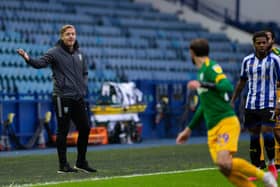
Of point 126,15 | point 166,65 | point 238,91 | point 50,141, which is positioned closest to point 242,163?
point 238,91

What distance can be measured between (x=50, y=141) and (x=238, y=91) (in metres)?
9.37

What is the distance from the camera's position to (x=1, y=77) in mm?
19328

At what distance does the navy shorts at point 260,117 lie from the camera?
10.6 meters

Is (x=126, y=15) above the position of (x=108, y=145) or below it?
above

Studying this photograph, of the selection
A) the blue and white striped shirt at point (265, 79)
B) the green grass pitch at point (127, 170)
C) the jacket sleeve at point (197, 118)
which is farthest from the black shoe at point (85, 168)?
the jacket sleeve at point (197, 118)

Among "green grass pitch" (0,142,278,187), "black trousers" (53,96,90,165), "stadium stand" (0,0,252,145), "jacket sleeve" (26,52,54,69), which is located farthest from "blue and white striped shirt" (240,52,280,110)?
"stadium stand" (0,0,252,145)

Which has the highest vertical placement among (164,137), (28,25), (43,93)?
(28,25)

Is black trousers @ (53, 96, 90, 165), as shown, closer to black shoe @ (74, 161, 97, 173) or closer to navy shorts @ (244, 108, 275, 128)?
black shoe @ (74, 161, 97, 173)

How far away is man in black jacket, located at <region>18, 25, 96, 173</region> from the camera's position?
11.3 meters

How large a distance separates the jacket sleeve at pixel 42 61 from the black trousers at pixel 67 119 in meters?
0.53

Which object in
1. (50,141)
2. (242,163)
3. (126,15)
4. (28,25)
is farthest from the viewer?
(126,15)

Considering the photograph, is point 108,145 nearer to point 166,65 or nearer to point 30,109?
point 30,109

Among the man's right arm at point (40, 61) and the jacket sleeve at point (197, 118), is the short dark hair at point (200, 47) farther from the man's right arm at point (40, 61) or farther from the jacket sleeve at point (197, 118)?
the man's right arm at point (40, 61)

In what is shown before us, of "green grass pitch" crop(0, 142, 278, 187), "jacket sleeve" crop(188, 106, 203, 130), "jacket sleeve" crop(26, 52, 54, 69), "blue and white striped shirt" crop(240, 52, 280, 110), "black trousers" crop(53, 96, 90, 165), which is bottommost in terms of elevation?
"green grass pitch" crop(0, 142, 278, 187)
